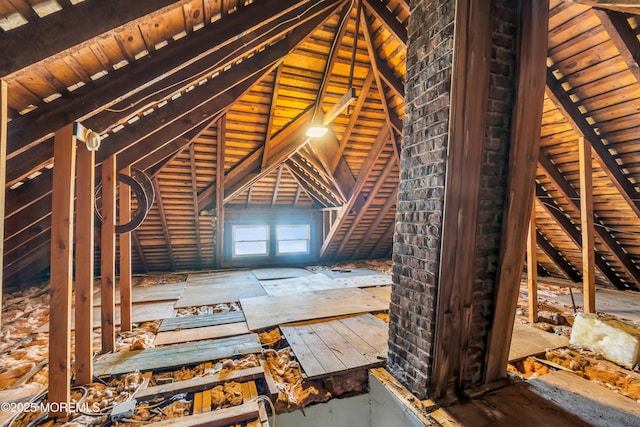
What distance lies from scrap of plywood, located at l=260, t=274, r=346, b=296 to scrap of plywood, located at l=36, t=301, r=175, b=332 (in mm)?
1518

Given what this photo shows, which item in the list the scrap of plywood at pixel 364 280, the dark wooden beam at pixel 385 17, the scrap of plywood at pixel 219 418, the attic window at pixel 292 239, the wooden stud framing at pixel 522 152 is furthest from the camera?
the attic window at pixel 292 239

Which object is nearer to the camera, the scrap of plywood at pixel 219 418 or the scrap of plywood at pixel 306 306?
the scrap of plywood at pixel 219 418

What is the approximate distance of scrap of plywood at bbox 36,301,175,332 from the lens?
3429 mm

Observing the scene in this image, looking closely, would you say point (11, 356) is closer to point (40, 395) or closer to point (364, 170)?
point (40, 395)

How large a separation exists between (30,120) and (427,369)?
8.78 ft

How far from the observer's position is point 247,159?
512cm

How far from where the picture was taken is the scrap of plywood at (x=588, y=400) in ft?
5.17

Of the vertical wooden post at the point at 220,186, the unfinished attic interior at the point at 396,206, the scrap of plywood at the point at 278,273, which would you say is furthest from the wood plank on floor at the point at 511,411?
the scrap of plywood at the point at 278,273

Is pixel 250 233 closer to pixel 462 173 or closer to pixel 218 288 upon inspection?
pixel 218 288

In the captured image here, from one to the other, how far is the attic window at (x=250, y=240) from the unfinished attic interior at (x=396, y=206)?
256cm

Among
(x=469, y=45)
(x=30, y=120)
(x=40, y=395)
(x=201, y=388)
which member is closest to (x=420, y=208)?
(x=469, y=45)

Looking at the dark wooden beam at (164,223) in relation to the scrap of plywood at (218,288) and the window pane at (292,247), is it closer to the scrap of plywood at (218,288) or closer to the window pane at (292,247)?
the scrap of plywood at (218,288)

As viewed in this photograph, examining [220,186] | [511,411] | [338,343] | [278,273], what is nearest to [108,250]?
[338,343]

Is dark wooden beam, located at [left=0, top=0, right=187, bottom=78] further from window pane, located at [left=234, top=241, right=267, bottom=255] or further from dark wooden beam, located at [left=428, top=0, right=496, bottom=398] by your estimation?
window pane, located at [left=234, top=241, right=267, bottom=255]
